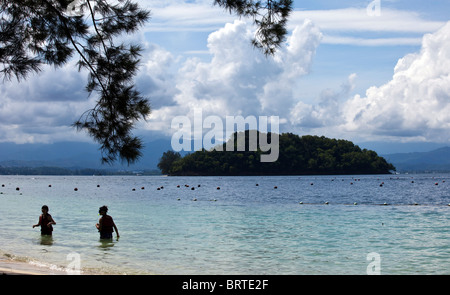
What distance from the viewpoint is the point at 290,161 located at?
6348 inches

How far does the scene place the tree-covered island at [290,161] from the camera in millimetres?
159375

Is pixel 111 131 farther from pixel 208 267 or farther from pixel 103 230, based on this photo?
pixel 103 230

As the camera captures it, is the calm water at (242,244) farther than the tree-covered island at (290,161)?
No

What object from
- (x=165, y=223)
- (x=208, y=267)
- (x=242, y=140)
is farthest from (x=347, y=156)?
(x=208, y=267)

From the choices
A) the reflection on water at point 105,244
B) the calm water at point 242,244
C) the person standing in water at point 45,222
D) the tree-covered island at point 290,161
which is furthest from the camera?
the tree-covered island at point 290,161

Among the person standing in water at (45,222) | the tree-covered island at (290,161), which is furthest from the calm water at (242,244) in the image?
the tree-covered island at (290,161)

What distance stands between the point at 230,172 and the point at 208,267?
14578 centimetres

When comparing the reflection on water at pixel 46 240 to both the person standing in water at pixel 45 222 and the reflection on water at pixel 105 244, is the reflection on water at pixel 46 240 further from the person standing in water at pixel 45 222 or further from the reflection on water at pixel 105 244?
the reflection on water at pixel 105 244

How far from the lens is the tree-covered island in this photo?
15938cm

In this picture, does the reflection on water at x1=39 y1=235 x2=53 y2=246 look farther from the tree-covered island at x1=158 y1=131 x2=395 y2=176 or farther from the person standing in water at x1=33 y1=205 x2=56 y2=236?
the tree-covered island at x1=158 y1=131 x2=395 y2=176

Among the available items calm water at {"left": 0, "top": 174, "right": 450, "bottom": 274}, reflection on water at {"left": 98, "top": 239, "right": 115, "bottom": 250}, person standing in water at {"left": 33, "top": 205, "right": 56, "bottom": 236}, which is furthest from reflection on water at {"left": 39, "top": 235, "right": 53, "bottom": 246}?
reflection on water at {"left": 98, "top": 239, "right": 115, "bottom": 250}

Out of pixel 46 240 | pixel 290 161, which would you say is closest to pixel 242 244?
pixel 46 240

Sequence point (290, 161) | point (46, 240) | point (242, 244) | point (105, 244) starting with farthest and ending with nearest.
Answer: point (290, 161)
point (242, 244)
point (46, 240)
point (105, 244)

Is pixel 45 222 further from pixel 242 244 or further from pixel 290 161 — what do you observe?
A: pixel 290 161
